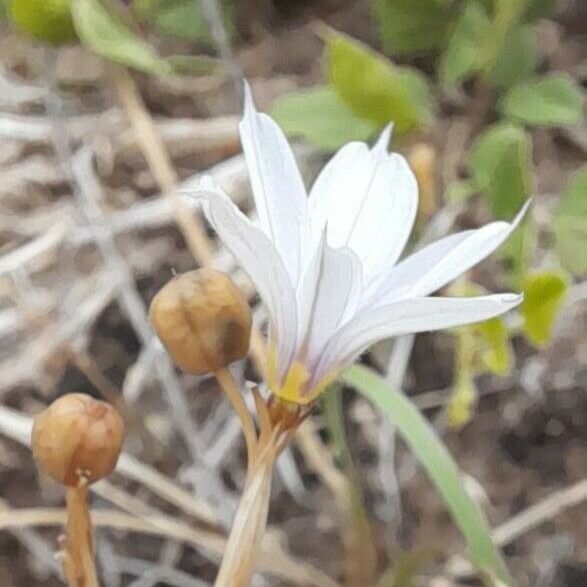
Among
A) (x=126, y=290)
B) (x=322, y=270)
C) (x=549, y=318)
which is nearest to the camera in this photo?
(x=322, y=270)

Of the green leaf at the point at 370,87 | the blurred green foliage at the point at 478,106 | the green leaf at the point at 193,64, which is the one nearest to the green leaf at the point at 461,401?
the blurred green foliage at the point at 478,106

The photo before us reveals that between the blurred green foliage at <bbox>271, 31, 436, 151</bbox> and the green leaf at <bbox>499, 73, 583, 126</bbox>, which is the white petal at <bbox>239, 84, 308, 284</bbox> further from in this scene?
the green leaf at <bbox>499, 73, 583, 126</bbox>

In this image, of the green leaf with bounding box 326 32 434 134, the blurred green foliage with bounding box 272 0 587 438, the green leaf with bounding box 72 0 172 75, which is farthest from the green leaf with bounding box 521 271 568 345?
the green leaf with bounding box 72 0 172 75

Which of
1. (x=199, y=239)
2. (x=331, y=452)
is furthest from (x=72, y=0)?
(x=331, y=452)

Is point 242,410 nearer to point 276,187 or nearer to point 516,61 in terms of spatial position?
point 276,187

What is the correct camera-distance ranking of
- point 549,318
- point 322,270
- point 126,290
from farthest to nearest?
point 126,290
point 549,318
point 322,270

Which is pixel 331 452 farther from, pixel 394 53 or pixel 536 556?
pixel 394 53

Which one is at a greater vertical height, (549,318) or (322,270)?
(322,270)

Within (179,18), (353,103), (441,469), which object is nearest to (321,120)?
(353,103)

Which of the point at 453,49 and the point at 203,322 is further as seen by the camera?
the point at 453,49
